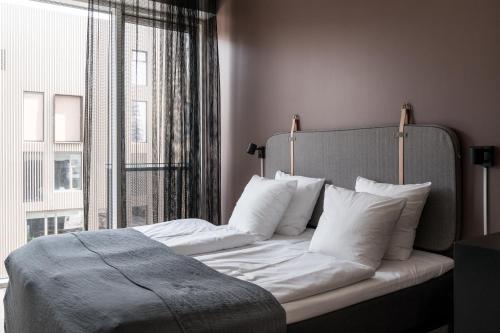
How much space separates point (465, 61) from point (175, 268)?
182 centimetres

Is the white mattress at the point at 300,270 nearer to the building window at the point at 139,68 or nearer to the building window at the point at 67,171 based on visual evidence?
the building window at the point at 67,171

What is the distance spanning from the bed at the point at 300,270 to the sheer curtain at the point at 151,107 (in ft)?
3.24

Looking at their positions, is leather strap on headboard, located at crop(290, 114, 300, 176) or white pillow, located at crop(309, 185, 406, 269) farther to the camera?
leather strap on headboard, located at crop(290, 114, 300, 176)

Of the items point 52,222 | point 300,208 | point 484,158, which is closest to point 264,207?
point 300,208

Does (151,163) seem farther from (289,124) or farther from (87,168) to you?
(289,124)

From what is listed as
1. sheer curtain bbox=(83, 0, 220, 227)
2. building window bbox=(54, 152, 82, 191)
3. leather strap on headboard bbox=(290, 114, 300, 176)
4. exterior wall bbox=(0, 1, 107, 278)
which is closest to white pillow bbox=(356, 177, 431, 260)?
leather strap on headboard bbox=(290, 114, 300, 176)

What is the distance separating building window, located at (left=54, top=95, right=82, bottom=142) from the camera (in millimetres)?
3773

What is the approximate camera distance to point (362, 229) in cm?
219

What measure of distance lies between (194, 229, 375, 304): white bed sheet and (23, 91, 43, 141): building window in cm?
221

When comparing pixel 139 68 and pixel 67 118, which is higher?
pixel 139 68

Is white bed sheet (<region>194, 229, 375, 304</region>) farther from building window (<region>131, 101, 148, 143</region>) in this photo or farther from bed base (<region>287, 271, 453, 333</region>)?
building window (<region>131, 101, 148, 143</region>)

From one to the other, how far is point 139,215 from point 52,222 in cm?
77

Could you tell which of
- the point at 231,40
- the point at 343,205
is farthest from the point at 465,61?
the point at 231,40

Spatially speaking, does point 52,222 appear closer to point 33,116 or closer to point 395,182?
point 33,116
